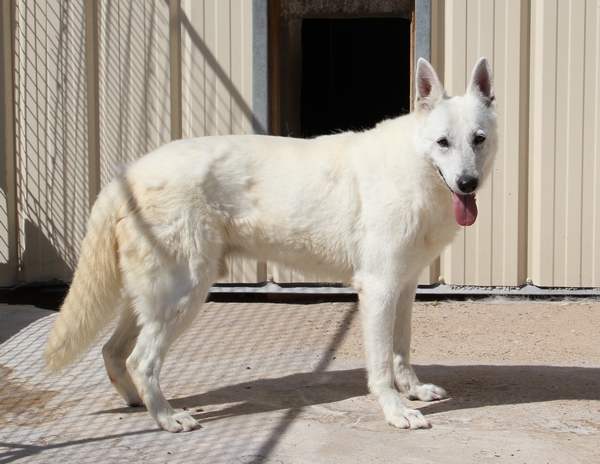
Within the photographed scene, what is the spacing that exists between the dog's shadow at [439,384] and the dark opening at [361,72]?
7269mm

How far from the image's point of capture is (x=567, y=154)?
6.37 metres

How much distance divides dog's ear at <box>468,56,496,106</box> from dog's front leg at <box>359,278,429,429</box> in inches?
45.5

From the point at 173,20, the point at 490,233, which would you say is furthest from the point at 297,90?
the point at 490,233

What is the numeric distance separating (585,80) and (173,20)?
352 cm

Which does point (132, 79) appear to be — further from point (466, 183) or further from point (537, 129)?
point (466, 183)

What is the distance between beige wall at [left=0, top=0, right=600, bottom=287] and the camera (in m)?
6.33

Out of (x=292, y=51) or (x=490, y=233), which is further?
(x=292, y=51)

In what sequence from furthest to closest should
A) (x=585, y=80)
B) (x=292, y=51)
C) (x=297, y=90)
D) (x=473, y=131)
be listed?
(x=297, y=90) → (x=292, y=51) → (x=585, y=80) → (x=473, y=131)

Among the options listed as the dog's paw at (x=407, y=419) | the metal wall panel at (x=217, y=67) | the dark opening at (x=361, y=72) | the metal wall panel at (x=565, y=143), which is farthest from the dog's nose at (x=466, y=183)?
the dark opening at (x=361, y=72)

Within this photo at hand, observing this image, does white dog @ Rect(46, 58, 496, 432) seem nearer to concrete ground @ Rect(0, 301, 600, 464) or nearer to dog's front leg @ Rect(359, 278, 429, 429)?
dog's front leg @ Rect(359, 278, 429, 429)

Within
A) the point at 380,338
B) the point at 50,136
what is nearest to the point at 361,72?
the point at 50,136

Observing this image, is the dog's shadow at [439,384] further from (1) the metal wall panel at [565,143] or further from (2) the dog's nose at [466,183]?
(1) the metal wall panel at [565,143]

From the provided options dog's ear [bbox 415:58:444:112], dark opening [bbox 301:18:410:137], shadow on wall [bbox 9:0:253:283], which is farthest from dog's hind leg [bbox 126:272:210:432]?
dark opening [bbox 301:18:410:137]

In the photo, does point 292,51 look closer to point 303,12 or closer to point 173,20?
point 303,12
